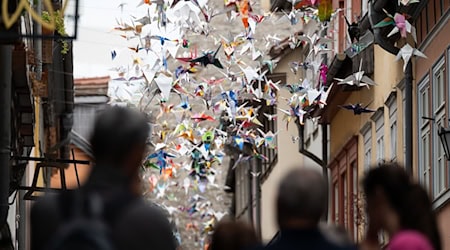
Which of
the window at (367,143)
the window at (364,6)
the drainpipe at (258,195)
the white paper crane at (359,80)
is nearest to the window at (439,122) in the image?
the white paper crane at (359,80)

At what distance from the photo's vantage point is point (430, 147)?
22.6m

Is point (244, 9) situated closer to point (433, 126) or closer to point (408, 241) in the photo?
point (433, 126)

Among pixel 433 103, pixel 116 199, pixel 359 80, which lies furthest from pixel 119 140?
pixel 359 80

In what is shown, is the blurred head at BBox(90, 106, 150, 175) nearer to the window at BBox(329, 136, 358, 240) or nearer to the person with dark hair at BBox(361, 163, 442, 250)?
the person with dark hair at BBox(361, 163, 442, 250)

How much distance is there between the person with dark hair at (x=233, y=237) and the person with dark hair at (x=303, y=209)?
3.20ft

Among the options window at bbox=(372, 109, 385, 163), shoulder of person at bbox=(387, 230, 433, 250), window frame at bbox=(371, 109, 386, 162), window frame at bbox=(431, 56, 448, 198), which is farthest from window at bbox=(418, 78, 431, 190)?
shoulder of person at bbox=(387, 230, 433, 250)

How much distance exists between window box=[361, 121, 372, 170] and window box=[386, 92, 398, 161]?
2.09 m

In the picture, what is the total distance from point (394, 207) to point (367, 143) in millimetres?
21018

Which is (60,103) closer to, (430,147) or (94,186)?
(430,147)

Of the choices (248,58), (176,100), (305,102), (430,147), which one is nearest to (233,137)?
(305,102)

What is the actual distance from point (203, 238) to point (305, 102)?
1224 inches

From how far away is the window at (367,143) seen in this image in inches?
1101

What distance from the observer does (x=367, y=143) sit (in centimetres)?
2825

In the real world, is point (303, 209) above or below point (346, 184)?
above
